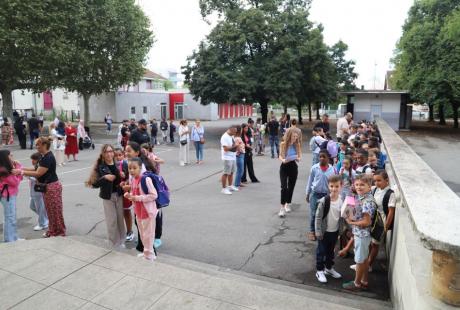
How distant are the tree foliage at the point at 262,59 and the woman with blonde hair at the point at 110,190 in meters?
20.9

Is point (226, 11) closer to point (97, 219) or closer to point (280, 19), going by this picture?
point (280, 19)

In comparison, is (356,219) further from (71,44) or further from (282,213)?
(71,44)

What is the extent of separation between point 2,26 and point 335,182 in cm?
A: 2173

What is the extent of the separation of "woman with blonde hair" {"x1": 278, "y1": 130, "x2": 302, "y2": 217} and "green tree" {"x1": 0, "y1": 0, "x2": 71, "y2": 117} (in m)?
19.1

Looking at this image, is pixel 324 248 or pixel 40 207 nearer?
pixel 324 248

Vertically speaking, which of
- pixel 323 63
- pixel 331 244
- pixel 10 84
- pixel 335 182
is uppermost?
pixel 323 63

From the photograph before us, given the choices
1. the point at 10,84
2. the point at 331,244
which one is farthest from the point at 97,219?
the point at 10,84

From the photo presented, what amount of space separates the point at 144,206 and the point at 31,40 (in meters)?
20.4

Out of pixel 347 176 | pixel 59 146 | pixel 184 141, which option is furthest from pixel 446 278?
pixel 59 146

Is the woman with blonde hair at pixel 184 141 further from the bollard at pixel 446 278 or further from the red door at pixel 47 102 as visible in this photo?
the red door at pixel 47 102

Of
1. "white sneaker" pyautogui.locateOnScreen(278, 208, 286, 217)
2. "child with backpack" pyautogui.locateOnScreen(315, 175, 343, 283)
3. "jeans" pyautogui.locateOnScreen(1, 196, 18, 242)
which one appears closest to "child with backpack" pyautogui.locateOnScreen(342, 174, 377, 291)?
"child with backpack" pyautogui.locateOnScreen(315, 175, 343, 283)

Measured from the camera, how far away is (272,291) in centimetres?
389

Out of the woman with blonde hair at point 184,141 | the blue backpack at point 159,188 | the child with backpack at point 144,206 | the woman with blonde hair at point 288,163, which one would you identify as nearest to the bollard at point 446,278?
the child with backpack at point 144,206

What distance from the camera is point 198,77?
2772cm
